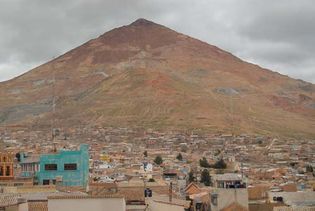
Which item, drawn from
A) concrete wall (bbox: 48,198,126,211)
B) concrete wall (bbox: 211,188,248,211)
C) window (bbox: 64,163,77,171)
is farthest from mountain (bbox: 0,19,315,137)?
concrete wall (bbox: 48,198,126,211)

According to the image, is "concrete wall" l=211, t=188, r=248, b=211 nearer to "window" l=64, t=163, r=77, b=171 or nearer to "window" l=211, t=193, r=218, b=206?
"window" l=211, t=193, r=218, b=206

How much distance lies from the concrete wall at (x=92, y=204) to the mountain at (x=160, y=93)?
100765mm

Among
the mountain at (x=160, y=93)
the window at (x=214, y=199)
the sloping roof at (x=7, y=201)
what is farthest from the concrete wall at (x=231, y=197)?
the mountain at (x=160, y=93)

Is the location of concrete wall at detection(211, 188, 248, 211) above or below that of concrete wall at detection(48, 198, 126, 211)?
below

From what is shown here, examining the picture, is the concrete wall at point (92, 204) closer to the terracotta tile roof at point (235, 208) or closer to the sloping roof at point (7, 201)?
the sloping roof at point (7, 201)

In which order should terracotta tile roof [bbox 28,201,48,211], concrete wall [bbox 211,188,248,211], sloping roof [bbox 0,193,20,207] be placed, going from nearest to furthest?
sloping roof [bbox 0,193,20,207] < terracotta tile roof [bbox 28,201,48,211] < concrete wall [bbox 211,188,248,211]

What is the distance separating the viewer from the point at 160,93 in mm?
138375

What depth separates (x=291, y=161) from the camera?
79.1 metres

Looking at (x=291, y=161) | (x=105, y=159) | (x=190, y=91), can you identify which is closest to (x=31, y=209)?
(x=105, y=159)

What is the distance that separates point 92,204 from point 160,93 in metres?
125

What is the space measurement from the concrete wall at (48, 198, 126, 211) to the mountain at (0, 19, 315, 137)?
100765 millimetres

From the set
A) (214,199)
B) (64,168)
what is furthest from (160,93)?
(214,199)

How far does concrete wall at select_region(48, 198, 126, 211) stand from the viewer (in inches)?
545

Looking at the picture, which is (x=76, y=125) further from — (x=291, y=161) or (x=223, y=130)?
(x=291, y=161)
